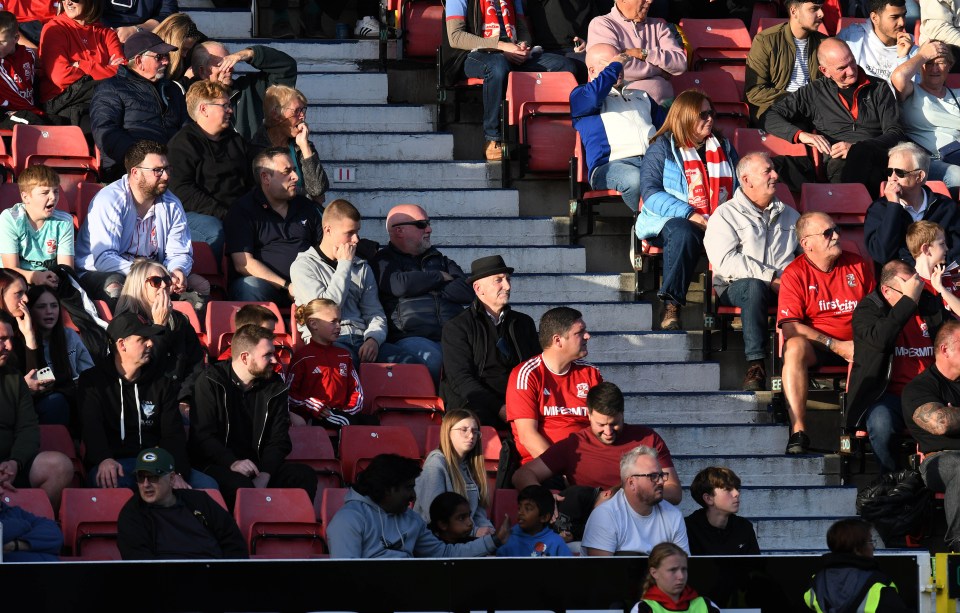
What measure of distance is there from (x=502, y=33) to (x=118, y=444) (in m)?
4.62

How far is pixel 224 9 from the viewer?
12.2 m

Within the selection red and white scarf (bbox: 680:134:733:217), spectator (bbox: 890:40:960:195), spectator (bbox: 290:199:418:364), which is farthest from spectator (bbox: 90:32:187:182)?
spectator (bbox: 890:40:960:195)

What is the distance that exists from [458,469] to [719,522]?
118 cm

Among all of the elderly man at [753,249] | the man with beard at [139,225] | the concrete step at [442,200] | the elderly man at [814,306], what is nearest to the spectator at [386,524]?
the man with beard at [139,225]

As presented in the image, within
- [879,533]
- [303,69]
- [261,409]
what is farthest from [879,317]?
[303,69]

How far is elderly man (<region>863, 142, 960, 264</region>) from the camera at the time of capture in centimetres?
963

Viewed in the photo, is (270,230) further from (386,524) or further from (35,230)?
(386,524)

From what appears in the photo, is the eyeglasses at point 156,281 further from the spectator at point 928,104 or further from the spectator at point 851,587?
the spectator at point 928,104

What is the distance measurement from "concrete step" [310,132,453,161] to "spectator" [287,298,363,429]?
283 cm

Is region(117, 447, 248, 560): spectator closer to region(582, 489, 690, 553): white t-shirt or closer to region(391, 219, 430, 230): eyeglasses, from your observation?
region(582, 489, 690, 553): white t-shirt

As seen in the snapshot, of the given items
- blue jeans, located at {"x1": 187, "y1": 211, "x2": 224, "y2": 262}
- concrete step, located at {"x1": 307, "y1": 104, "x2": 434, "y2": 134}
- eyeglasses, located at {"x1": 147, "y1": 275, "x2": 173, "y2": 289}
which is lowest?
blue jeans, located at {"x1": 187, "y1": 211, "x2": 224, "y2": 262}

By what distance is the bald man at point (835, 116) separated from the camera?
10641 millimetres

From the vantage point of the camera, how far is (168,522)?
6.91m

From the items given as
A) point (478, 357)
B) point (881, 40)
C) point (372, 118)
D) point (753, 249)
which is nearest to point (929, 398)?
point (753, 249)
